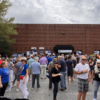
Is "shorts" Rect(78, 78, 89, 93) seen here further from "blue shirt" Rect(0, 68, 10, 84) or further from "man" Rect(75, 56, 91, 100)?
"blue shirt" Rect(0, 68, 10, 84)

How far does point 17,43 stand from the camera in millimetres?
31234

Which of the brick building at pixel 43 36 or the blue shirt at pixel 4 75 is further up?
the brick building at pixel 43 36

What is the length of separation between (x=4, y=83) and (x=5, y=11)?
74.7ft

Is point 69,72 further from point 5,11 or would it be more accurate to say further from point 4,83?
point 5,11

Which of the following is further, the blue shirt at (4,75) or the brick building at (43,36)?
the brick building at (43,36)

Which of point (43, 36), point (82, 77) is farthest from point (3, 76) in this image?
point (43, 36)

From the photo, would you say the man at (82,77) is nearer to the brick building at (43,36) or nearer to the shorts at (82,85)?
the shorts at (82,85)

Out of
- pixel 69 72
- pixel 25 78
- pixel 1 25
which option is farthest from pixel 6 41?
pixel 25 78

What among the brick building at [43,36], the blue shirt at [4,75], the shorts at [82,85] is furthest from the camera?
the brick building at [43,36]

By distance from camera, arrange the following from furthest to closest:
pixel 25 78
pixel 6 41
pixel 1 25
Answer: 1. pixel 6 41
2. pixel 1 25
3. pixel 25 78

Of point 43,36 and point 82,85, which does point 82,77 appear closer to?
point 82,85

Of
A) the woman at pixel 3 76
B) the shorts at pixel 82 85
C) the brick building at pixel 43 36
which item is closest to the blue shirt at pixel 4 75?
the woman at pixel 3 76

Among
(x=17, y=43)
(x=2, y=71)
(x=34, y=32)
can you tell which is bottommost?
(x=2, y=71)

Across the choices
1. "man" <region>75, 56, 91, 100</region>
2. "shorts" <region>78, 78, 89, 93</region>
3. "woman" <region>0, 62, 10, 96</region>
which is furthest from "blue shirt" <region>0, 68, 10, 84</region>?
"shorts" <region>78, 78, 89, 93</region>
